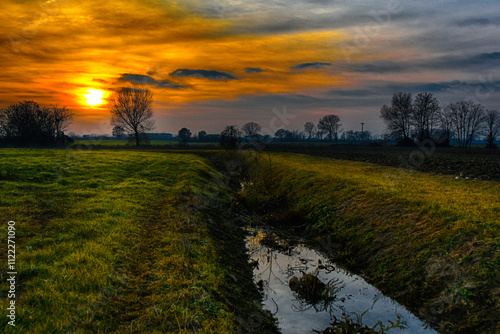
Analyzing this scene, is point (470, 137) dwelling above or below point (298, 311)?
above

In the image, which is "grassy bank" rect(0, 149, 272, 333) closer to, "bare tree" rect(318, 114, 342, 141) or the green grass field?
the green grass field

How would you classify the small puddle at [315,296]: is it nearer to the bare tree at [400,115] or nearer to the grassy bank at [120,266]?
the grassy bank at [120,266]

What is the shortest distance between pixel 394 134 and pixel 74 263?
11238 centimetres

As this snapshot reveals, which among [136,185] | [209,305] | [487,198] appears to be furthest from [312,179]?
[209,305]

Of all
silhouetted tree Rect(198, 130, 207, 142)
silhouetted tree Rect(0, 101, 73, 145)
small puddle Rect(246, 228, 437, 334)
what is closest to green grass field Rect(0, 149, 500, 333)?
small puddle Rect(246, 228, 437, 334)

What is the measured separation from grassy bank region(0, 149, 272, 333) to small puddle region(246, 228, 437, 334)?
650 mm

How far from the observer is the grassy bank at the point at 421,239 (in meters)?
6.88

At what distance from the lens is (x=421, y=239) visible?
9.27m

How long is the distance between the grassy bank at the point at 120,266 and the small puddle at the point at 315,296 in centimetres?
65

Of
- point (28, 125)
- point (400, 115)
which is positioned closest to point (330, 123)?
point (400, 115)

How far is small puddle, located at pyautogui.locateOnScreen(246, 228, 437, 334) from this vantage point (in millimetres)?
7207

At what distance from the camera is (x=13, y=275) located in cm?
669

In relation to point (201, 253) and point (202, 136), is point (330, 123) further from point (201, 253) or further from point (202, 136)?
point (201, 253)

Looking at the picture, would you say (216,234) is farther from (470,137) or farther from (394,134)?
(470,137)
